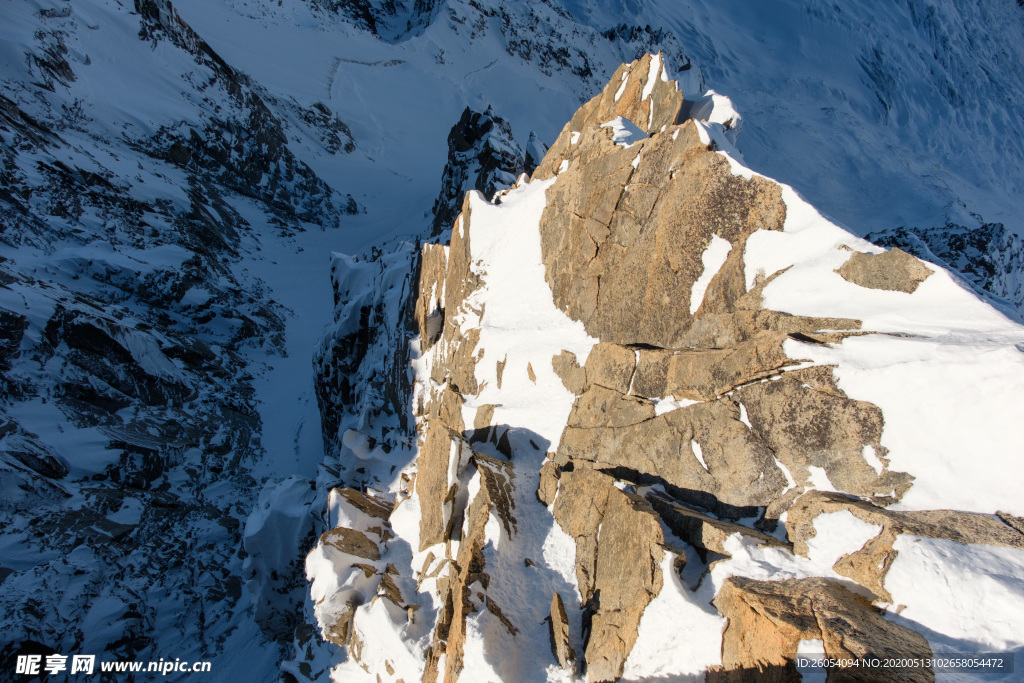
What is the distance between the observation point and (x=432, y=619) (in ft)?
29.6

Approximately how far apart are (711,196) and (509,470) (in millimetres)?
6246

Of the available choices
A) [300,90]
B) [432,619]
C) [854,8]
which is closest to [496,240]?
[432,619]

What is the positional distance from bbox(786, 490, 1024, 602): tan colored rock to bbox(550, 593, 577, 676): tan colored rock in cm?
350

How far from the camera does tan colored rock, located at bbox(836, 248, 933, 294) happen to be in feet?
18.9

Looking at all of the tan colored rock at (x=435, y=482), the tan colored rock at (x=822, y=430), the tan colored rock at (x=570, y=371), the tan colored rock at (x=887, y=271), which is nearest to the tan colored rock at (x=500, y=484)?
the tan colored rock at (x=435, y=482)

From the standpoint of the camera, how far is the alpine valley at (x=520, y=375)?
5234 mm

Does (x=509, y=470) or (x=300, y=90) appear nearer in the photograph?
(x=509, y=470)

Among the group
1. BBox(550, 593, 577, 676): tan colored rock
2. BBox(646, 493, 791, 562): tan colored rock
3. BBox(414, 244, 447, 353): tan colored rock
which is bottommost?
BBox(550, 593, 577, 676): tan colored rock

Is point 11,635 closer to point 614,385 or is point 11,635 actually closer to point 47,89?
point 614,385

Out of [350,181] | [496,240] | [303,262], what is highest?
[350,181]

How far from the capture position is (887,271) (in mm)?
5930

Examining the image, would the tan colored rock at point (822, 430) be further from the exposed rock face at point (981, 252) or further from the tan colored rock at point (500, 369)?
the exposed rock face at point (981, 252)

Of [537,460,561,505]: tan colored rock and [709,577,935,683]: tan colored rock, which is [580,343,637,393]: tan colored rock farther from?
[709,577,935,683]: tan colored rock

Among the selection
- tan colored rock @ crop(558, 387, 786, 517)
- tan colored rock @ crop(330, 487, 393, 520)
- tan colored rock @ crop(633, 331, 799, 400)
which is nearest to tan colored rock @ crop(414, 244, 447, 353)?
tan colored rock @ crop(330, 487, 393, 520)
